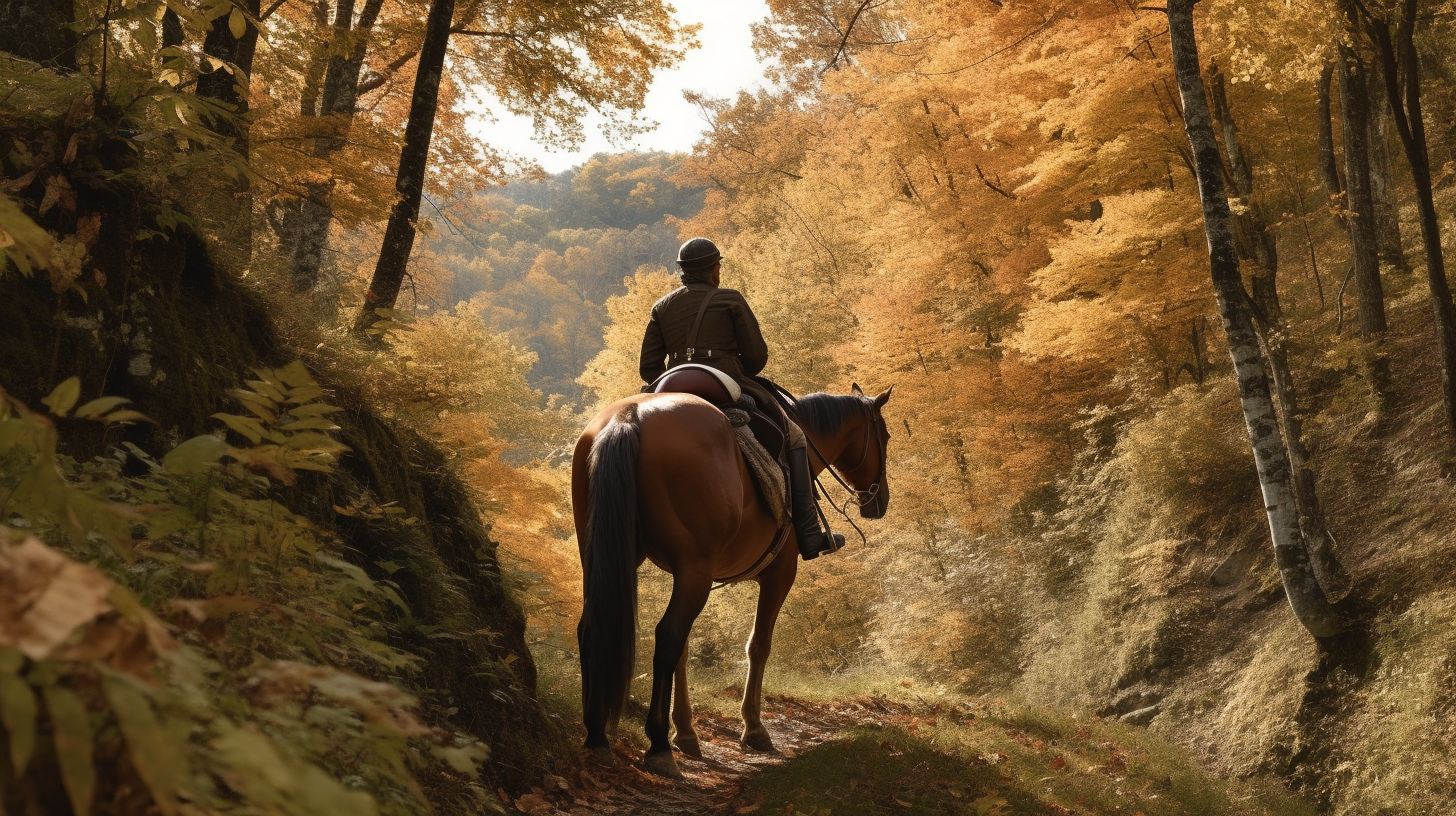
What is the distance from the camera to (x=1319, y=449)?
1190 centimetres

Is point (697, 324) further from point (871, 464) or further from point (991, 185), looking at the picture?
point (991, 185)

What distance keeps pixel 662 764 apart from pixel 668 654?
681mm

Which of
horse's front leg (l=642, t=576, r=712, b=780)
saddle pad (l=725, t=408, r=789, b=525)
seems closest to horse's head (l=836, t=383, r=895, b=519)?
saddle pad (l=725, t=408, r=789, b=525)

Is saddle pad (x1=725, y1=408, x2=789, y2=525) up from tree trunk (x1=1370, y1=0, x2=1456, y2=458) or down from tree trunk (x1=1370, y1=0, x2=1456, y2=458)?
down

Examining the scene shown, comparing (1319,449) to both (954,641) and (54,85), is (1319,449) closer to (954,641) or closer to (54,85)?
(954,641)

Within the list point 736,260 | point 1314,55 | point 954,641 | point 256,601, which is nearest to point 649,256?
point 736,260

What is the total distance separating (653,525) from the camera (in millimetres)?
5383

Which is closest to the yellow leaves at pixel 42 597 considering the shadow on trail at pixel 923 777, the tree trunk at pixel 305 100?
the shadow on trail at pixel 923 777

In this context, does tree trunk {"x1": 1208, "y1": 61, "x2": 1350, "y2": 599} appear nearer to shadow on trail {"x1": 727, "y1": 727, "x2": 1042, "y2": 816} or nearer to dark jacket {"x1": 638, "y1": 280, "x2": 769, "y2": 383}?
shadow on trail {"x1": 727, "y1": 727, "x2": 1042, "y2": 816}

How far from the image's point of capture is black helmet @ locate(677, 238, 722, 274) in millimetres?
7043

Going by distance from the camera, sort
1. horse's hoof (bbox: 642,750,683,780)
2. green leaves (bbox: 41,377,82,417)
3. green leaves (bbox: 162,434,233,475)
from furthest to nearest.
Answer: horse's hoof (bbox: 642,750,683,780), green leaves (bbox: 162,434,233,475), green leaves (bbox: 41,377,82,417)

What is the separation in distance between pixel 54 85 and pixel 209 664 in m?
3.65

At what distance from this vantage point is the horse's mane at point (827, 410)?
8.15 m

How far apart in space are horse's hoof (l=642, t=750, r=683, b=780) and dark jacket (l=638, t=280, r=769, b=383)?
267 cm
